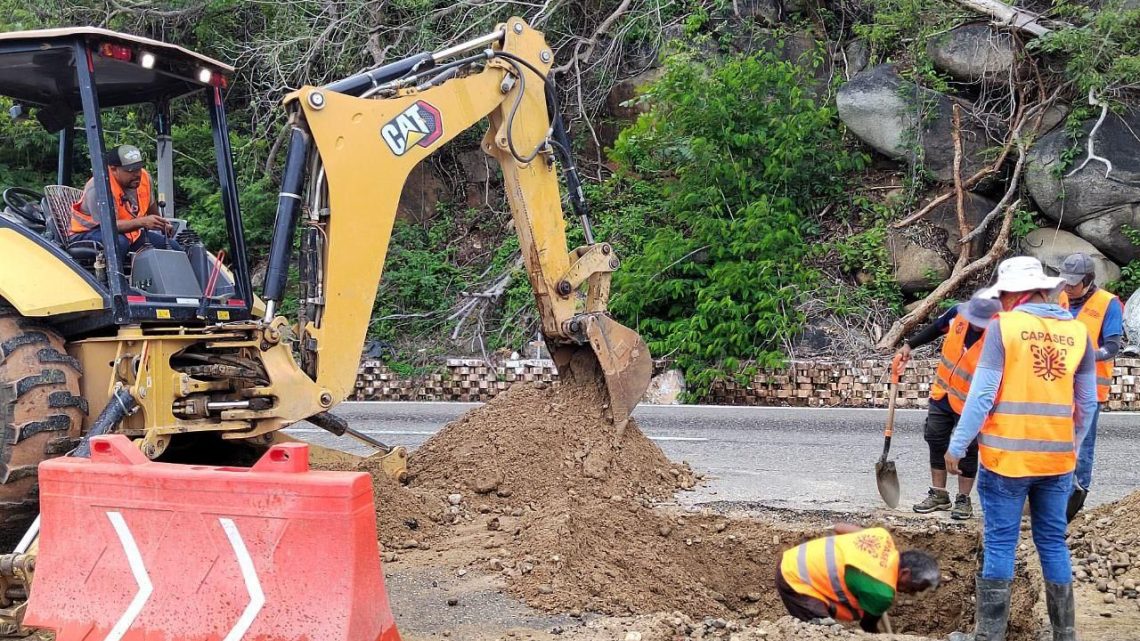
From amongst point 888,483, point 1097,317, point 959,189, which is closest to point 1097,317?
point 1097,317

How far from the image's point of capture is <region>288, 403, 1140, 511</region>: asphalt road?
24.4ft

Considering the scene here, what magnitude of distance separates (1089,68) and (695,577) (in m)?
11.1

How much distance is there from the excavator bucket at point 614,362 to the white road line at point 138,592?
3584 mm

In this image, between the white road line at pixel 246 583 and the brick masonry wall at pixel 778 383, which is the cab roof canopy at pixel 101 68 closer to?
the white road line at pixel 246 583

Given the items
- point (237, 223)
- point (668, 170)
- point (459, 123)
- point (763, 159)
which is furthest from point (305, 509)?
point (668, 170)

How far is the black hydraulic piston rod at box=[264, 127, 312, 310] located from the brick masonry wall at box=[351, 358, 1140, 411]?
8105 millimetres

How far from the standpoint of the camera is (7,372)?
502 centimetres

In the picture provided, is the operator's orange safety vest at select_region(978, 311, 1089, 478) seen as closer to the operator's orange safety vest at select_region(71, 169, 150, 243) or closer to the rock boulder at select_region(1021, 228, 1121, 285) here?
the operator's orange safety vest at select_region(71, 169, 150, 243)

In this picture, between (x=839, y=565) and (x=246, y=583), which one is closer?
(x=246, y=583)

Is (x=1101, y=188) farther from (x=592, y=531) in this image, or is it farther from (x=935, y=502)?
(x=592, y=531)

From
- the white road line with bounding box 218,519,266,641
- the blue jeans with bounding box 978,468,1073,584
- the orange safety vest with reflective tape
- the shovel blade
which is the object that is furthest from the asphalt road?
the white road line with bounding box 218,519,266,641

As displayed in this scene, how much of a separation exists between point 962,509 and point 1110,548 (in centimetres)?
102

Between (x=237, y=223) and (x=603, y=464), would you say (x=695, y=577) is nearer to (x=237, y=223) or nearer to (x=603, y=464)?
(x=603, y=464)

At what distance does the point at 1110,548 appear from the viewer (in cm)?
572
